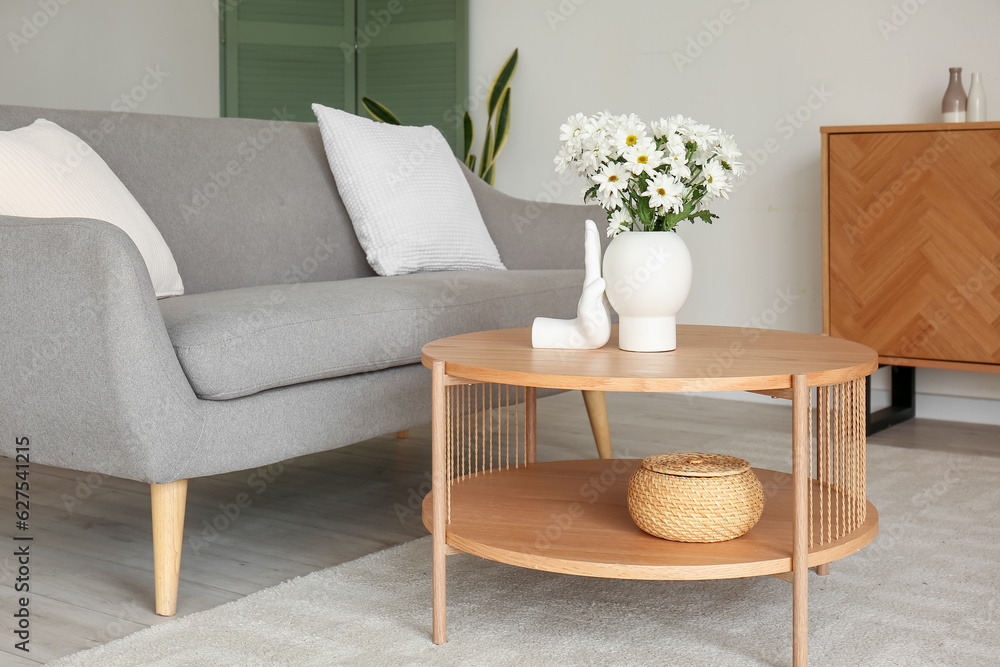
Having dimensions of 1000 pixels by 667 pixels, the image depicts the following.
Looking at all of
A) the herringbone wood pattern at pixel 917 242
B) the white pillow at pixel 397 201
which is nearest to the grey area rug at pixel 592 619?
the white pillow at pixel 397 201

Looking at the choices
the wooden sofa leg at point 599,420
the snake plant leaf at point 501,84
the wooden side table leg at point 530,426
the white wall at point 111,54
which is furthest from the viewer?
the snake plant leaf at point 501,84

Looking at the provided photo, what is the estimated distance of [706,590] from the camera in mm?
1771

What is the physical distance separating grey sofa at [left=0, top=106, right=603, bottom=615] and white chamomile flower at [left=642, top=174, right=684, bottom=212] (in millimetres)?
666

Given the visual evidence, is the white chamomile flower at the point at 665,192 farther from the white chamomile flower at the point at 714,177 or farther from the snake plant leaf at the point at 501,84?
the snake plant leaf at the point at 501,84

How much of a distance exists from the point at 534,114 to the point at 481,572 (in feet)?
9.40

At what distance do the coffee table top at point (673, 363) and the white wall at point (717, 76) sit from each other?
1979mm

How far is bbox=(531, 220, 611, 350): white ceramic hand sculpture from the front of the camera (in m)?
1.72

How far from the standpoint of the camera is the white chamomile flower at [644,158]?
1.66 m

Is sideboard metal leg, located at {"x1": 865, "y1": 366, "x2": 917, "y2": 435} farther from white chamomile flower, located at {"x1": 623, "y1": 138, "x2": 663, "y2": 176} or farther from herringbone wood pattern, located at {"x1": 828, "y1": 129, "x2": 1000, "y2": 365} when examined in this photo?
white chamomile flower, located at {"x1": 623, "y1": 138, "x2": 663, "y2": 176}

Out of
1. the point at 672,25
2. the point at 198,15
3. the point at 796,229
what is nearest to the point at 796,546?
the point at 796,229

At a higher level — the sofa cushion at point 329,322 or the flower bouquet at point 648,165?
the flower bouquet at point 648,165

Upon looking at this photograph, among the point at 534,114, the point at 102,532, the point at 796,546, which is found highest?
the point at 534,114

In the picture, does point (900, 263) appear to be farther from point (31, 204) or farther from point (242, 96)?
point (242, 96)

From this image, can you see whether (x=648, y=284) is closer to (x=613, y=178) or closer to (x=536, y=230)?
(x=613, y=178)
